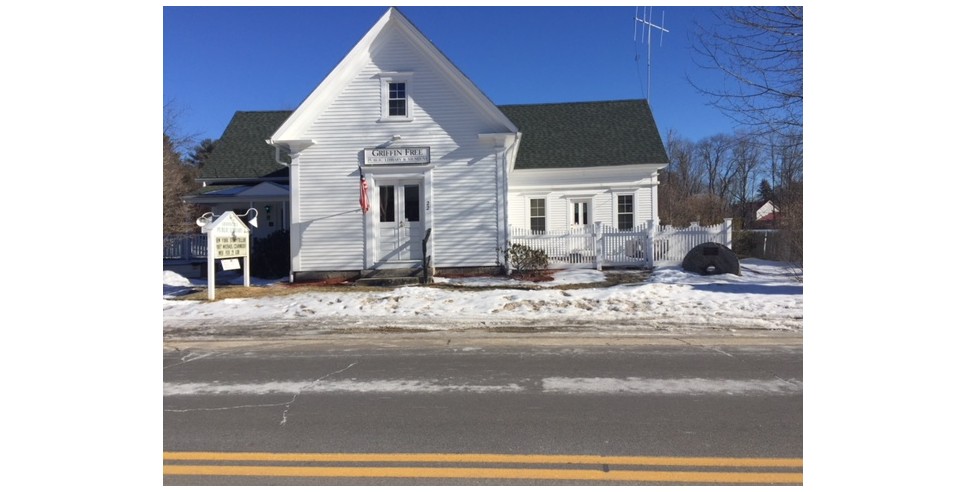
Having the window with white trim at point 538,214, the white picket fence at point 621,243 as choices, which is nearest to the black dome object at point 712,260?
the white picket fence at point 621,243

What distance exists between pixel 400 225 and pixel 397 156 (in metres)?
1.88

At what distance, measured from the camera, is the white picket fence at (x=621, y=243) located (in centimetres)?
1619

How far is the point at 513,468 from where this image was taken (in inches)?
148

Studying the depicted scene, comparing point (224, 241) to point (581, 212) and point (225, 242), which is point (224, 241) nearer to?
point (225, 242)

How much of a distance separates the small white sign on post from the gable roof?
286cm

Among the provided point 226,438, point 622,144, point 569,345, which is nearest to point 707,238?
point 622,144

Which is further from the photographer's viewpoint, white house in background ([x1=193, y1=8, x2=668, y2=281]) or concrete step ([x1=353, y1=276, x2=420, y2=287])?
white house in background ([x1=193, y1=8, x2=668, y2=281])

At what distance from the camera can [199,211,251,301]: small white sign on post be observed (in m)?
12.3

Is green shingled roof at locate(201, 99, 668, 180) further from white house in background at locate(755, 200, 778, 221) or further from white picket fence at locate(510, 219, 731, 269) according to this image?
white house in background at locate(755, 200, 778, 221)

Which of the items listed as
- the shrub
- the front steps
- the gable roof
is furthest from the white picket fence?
the gable roof

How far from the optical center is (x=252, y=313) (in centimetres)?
1077

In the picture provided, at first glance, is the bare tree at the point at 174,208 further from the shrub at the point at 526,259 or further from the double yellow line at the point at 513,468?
the double yellow line at the point at 513,468

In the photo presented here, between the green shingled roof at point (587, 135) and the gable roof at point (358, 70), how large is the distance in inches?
212

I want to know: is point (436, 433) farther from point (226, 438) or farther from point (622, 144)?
point (622, 144)
